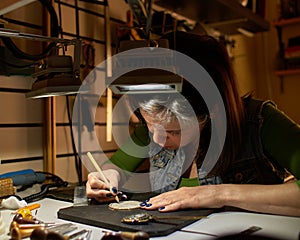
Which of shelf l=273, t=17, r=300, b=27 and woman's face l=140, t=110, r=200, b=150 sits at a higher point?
shelf l=273, t=17, r=300, b=27

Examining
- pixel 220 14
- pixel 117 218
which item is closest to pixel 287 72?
pixel 220 14

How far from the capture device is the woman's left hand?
37.6 inches

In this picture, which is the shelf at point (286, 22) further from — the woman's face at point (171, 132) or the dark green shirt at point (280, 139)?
the woman's face at point (171, 132)

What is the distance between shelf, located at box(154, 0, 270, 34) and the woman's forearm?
110 centimetres

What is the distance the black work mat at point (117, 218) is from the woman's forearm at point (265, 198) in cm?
7

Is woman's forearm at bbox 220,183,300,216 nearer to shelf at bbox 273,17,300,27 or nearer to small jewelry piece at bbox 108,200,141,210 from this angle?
small jewelry piece at bbox 108,200,141,210

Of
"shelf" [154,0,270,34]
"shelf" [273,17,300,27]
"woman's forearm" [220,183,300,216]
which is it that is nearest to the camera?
"woman's forearm" [220,183,300,216]

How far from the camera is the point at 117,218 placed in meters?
0.89

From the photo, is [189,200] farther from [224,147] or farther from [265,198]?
[224,147]

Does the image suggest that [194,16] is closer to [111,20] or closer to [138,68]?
[111,20]

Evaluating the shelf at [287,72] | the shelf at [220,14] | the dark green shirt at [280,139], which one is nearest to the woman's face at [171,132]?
the dark green shirt at [280,139]

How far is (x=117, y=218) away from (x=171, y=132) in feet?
1.24

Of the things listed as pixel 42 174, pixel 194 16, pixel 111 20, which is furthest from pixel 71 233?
pixel 194 16

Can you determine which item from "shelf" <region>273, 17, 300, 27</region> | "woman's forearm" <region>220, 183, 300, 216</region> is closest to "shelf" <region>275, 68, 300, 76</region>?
"shelf" <region>273, 17, 300, 27</region>
